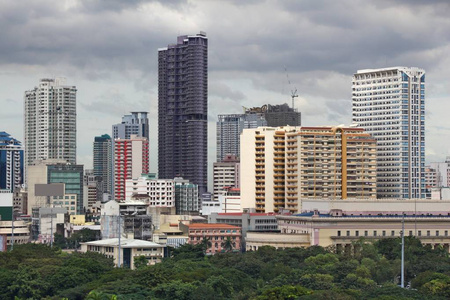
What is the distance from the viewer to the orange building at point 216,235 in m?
172

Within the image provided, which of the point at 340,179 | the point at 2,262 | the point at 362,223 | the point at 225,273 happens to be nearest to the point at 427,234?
the point at 362,223

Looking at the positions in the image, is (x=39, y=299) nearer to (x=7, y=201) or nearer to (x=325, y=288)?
(x=325, y=288)

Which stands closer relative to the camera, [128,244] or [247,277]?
[247,277]

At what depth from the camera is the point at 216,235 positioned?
172750 millimetres

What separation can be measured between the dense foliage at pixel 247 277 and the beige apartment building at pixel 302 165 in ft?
154

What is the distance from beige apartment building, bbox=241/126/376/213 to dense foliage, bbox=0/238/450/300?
46.8 m

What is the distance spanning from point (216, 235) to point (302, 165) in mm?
21046

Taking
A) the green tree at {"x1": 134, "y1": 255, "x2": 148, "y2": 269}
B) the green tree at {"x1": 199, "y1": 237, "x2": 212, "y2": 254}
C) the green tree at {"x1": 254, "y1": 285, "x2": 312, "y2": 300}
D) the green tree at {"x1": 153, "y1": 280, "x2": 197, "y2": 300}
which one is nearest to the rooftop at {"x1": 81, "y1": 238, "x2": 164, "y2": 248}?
the green tree at {"x1": 134, "y1": 255, "x2": 148, "y2": 269}

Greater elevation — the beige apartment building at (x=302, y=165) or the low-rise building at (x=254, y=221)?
the beige apartment building at (x=302, y=165)

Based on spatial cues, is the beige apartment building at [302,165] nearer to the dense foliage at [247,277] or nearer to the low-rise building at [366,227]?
the low-rise building at [366,227]

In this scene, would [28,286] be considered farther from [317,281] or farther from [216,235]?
[216,235]

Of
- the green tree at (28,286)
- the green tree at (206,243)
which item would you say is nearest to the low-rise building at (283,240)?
the green tree at (206,243)

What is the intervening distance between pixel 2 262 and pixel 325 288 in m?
44.3

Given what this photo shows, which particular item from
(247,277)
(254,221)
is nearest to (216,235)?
(254,221)
